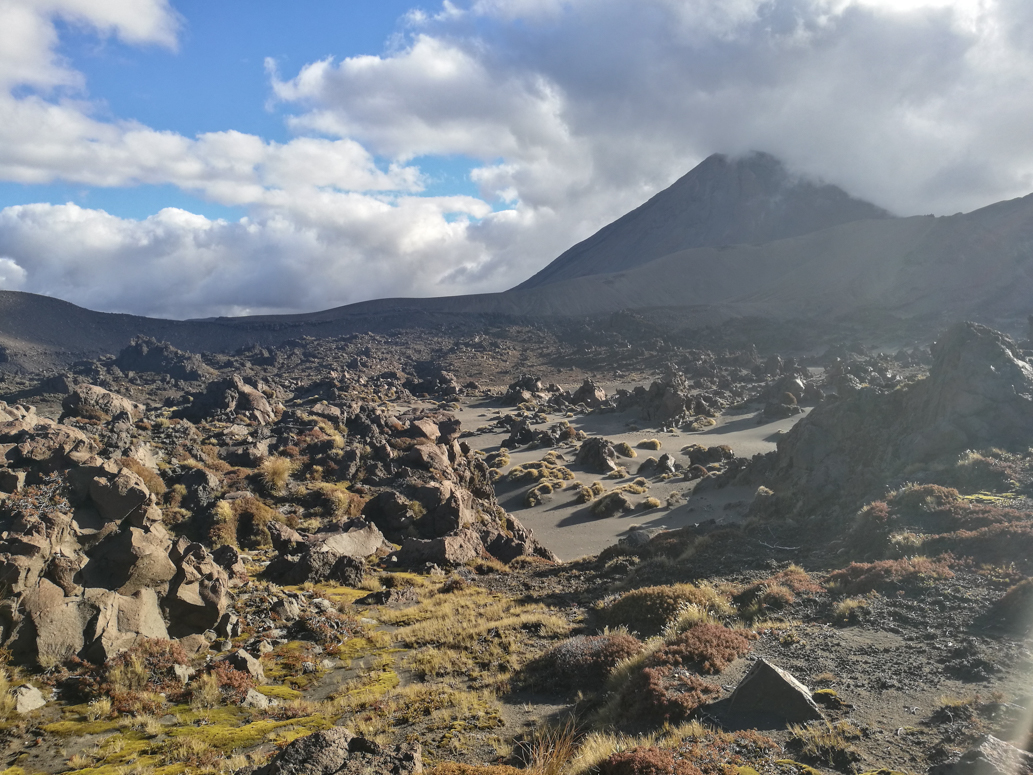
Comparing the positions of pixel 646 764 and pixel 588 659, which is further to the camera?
pixel 588 659

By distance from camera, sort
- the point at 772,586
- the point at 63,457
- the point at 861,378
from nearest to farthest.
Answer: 1. the point at 772,586
2. the point at 63,457
3. the point at 861,378

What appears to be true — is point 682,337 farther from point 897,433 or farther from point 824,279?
point 897,433

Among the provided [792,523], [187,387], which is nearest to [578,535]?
[792,523]

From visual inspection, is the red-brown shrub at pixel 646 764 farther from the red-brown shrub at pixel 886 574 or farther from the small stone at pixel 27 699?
the small stone at pixel 27 699

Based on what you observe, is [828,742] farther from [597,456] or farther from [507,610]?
[597,456]

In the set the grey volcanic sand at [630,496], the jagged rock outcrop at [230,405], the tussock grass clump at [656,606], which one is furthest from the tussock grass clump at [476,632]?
the jagged rock outcrop at [230,405]

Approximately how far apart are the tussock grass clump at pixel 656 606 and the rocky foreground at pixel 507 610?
7 centimetres

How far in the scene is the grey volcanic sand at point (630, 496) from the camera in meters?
26.7

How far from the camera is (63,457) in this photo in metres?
17.5

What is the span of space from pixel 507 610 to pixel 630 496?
1827cm

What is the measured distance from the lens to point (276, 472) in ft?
76.6

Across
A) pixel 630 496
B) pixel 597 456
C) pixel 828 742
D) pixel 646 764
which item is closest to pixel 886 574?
pixel 828 742

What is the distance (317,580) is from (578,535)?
46.1 ft

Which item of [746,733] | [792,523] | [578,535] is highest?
[746,733]
